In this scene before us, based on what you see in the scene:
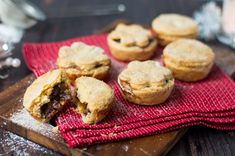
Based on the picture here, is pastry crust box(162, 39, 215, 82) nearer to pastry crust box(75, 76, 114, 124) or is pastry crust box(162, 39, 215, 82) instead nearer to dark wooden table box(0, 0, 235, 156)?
dark wooden table box(0, 0, 235, 156)

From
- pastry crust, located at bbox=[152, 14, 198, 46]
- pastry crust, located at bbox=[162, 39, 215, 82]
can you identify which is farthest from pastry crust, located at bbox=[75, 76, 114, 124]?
pastry crust, located at bbox=[152, 14, 198, 46]

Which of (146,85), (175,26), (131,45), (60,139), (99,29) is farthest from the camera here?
(99,29)

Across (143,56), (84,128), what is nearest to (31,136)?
(84,128)

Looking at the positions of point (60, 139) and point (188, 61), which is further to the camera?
point (188, 61)

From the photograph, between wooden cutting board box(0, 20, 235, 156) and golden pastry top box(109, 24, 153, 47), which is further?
golden pastry top box(109, 24, 153, 47)

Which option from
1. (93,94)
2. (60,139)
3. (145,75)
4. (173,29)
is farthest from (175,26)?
(60,139)

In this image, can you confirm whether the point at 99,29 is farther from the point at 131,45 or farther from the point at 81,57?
the point at 81,57
